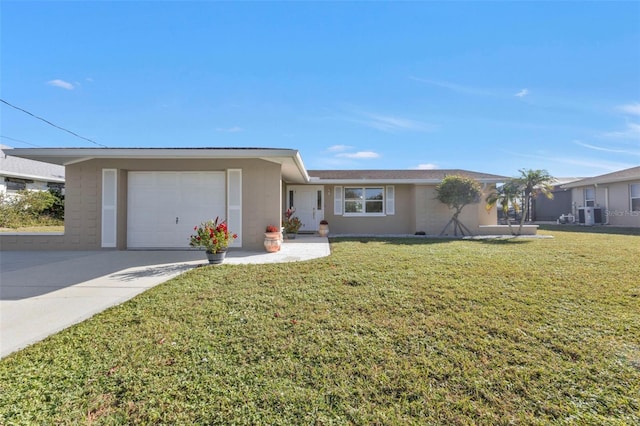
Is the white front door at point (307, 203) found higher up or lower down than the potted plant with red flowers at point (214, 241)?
higher up

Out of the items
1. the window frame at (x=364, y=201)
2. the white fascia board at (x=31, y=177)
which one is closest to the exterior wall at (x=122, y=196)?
the window frame at (x=364, y=201)

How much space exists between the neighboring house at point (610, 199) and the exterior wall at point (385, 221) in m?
13.4

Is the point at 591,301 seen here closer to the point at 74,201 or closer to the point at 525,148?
the point at 74,201

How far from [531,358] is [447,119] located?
41.0ft

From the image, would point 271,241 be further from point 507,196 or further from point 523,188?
point 523,188

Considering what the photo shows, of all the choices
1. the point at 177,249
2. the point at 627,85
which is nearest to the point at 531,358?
the point at 177,249

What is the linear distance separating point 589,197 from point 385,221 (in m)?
16.0

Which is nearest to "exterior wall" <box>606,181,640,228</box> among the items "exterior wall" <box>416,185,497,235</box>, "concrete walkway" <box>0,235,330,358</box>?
"exterior wall" <box>416,185,497,235</box>

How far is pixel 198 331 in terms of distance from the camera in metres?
3.09

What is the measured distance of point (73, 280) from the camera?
5043 mm

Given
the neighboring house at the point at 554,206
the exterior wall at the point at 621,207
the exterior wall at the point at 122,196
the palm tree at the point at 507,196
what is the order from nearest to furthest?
the exterior wall at the point at 122,196 < the palm tree at the point at 507,196 < the exterior wall at the point at 621,207 < the neighboring house at the point at 554,206

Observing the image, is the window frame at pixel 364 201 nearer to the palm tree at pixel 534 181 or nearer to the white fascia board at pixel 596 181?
the palm tree at pixel 534 181

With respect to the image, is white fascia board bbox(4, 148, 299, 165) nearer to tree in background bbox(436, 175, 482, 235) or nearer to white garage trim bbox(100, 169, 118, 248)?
white garage trim bbox(100, 169, 118, 248)

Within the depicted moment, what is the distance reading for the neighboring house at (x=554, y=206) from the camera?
830 inches
